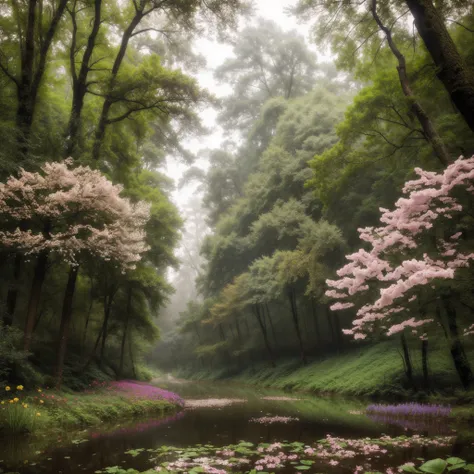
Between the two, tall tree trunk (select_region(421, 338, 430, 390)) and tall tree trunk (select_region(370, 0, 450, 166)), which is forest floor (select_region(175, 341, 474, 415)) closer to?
tall tree trunk (select_region(421, 338, 430, 390))

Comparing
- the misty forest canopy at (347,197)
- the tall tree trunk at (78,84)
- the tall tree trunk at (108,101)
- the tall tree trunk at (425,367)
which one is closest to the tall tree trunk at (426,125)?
the misty forest canopy at (347,197)

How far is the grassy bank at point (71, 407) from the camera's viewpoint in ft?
24.5

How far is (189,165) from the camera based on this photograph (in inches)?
669

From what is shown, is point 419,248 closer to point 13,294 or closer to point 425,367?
point 425,367

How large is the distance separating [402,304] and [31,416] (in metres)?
8.13

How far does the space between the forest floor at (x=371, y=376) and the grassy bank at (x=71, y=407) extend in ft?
25.7

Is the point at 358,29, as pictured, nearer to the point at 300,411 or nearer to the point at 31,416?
the point at 300,411

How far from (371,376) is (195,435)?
1002 centimetres

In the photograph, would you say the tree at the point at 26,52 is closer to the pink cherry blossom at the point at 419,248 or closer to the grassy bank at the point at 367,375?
the pink cherry blossom at the point at 419,248

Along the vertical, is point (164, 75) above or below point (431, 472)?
above

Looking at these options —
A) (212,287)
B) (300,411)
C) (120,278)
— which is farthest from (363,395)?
(212,287)

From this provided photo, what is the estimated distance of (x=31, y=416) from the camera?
7613 mm

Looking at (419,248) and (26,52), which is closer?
(419,248)

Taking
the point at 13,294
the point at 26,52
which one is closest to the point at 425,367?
the point at 13,294
